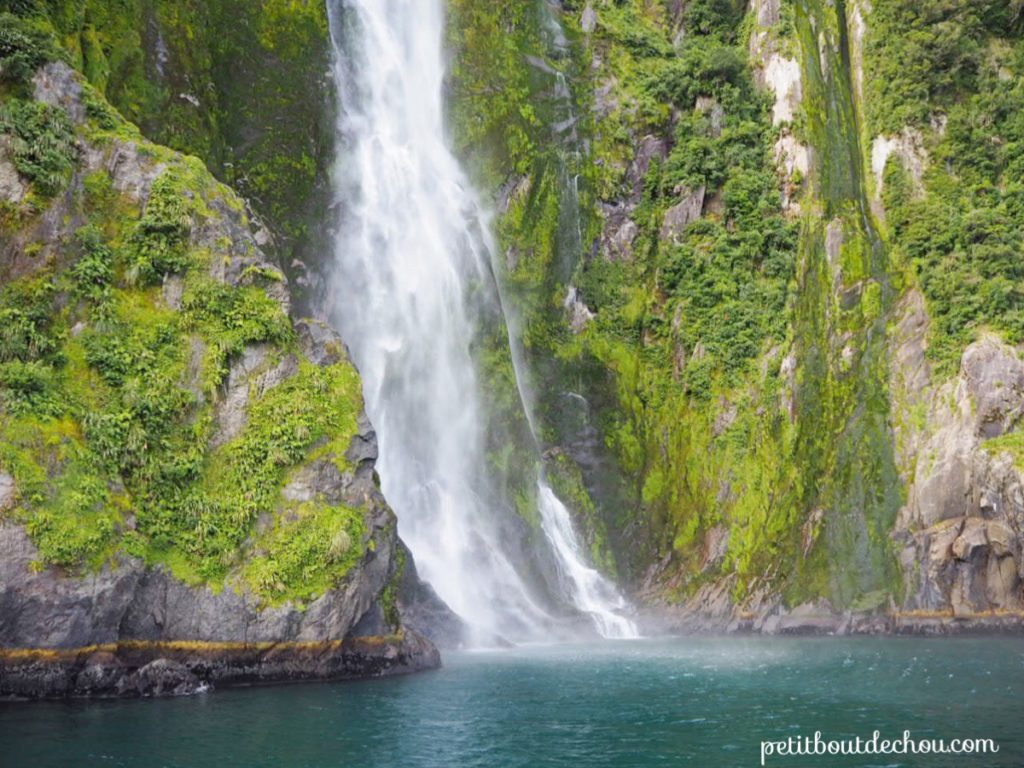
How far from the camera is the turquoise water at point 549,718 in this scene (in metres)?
11.3

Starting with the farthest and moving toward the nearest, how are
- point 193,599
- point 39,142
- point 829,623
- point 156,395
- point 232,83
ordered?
point 232,83 < point 829,623 < point 39,142 < point 156,395 < point 193,599

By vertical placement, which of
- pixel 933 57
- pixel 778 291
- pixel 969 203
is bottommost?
pixel 778 291

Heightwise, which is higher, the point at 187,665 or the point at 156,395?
the point at 156,395

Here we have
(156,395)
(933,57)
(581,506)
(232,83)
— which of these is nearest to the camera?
(156,395)

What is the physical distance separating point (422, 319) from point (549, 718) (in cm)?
1802

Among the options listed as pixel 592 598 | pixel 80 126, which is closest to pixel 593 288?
pixel 592 598

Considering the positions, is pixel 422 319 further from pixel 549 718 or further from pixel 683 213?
pixel 549 718

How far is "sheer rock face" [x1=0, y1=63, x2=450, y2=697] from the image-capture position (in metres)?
14.2

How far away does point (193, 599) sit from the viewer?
16.4 m

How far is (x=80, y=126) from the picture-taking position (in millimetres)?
19562

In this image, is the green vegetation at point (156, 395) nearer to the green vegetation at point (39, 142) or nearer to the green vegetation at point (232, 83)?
the green vegetation at point (39, 142)

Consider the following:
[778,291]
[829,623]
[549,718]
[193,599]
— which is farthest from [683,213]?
[193,599]

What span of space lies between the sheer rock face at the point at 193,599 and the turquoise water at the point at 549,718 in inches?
29.4

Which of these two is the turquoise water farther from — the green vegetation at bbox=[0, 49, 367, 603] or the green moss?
the green moss
